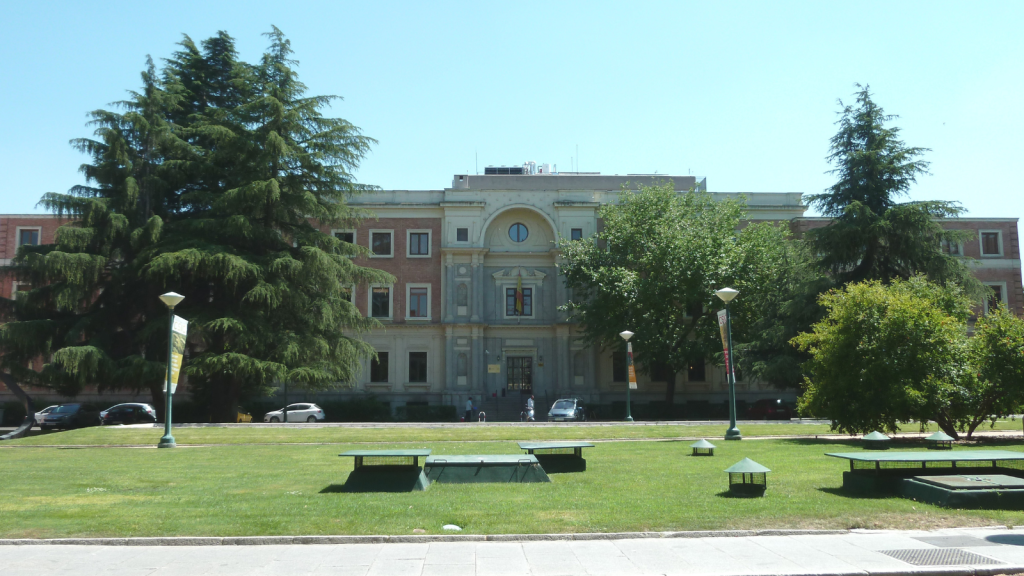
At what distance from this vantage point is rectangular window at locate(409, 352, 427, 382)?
50125 millimetres

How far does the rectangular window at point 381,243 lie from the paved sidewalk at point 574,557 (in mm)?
42953

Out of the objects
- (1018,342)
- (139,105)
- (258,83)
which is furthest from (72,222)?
(1018,342)

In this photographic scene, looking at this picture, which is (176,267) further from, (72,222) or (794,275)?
(794,275)

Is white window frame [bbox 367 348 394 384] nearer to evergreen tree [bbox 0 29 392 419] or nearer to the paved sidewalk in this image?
evergreen tree [bbox 0 29 392 419]

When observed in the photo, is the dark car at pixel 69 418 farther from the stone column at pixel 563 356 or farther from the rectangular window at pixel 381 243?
the stone column at pixel 563 356

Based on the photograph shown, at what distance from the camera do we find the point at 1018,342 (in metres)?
20.1

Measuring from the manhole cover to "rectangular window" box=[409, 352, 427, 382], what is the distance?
42706 millimetres

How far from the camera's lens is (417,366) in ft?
165

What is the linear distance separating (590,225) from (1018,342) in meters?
31.6

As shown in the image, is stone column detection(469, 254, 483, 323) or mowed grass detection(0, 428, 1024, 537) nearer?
mowed grass detection(0, 428, 1024, 537)

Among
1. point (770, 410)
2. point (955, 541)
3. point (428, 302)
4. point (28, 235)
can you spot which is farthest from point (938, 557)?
point (28, 235)

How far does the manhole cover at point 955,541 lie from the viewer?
27.2ft

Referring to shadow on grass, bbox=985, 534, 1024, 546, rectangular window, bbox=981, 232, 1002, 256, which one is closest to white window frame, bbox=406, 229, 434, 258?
rectangular window, bbox=981, 232, 1002, 256

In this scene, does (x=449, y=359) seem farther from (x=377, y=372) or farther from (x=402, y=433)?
(x=402, y=433)
